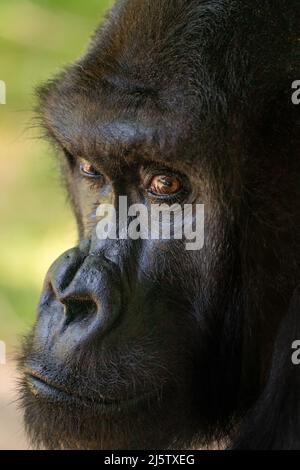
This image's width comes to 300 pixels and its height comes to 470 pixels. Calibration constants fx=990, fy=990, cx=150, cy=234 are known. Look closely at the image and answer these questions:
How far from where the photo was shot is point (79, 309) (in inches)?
178

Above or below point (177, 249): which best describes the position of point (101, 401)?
below

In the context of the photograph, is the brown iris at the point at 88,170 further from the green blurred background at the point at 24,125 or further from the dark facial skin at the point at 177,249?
the green blurred background at the point at 24,125

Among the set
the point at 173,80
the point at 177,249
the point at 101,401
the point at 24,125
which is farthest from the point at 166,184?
the point at 24,125

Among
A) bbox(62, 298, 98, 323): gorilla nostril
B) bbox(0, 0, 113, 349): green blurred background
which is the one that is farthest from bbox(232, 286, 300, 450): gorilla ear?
bbox(0, 0, 113, 349): green blurred background

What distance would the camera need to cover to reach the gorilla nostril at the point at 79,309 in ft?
14.8

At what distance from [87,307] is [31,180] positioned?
7.84 metres

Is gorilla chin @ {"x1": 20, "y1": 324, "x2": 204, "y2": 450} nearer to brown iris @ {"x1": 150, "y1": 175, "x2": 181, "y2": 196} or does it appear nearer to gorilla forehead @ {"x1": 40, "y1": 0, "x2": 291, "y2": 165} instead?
brown iris @ {"x1": 150, "y1": 175, "x2": 181, "y2": 196}

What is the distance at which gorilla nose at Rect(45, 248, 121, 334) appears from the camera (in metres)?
4.48

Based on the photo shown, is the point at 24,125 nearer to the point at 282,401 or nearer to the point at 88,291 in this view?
the point at 88,291

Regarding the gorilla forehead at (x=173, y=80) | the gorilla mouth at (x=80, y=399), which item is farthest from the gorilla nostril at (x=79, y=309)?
the gorilla forehead at (x=173, y=80)

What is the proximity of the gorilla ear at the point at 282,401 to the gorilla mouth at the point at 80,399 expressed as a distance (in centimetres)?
51

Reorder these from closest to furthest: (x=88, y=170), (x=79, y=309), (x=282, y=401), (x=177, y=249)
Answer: (x=282, y=401) → (x=79, y=309) → (x=177, y=249) → (x=88, y=170)

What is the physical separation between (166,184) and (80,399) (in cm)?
107
